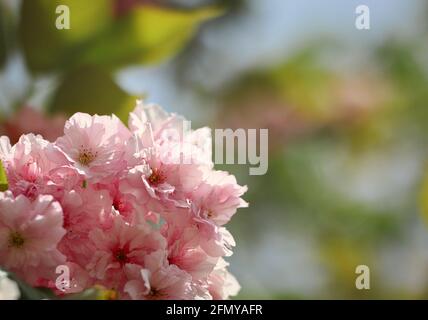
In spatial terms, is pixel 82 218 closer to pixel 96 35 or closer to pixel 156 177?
pixel 156 177

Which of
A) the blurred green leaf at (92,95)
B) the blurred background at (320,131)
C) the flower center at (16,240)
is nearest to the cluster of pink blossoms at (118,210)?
the flower center at (16,240)

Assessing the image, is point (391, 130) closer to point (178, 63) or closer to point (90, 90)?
point (178, 63)

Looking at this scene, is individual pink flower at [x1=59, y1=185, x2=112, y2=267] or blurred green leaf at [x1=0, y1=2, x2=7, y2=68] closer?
individual pink flower at [x1=59, y1=185, x2=112, y2=267]

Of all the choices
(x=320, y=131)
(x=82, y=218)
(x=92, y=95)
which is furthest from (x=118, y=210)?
(x=320, y=131)

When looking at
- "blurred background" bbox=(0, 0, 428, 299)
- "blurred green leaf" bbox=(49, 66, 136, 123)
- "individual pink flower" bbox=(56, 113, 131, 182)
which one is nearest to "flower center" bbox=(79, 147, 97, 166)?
"individual pink flower" bbox=(56, 113, 131, 182)

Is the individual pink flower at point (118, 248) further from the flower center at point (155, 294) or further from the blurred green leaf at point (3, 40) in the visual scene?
the blurred green leaf at point (3, 40)

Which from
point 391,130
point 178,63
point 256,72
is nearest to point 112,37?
point 178,63

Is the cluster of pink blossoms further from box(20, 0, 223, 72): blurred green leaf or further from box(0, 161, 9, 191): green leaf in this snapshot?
box(20, 0, 223, 72): blurred green leaf

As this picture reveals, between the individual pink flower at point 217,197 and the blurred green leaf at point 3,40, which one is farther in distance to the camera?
the blurred green leaf at point 3,40
